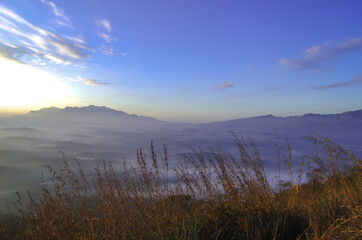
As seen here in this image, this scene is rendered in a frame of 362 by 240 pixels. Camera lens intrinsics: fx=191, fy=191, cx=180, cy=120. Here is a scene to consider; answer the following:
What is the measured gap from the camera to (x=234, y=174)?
365 cm

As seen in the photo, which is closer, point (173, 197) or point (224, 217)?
point (224, 217)

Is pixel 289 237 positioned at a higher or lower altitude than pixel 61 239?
higher

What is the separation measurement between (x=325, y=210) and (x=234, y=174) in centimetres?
141

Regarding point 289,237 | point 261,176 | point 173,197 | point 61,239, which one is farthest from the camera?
point 173,197

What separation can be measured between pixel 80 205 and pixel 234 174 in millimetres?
2913

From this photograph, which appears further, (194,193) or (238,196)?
(194,193)

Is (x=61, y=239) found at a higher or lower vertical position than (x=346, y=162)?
lower

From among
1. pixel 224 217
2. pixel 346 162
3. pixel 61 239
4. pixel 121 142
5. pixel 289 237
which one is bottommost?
pixel 121 142

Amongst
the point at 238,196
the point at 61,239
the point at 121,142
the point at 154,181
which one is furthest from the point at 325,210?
the point at 121,142

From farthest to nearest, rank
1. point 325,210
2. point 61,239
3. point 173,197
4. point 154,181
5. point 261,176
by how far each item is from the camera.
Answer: point 154,181
point 173,197
point 261,176
point 325,210
point 61,239

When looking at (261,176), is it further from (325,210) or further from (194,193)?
(194,193)

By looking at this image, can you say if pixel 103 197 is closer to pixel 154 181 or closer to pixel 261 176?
pixel 154 181

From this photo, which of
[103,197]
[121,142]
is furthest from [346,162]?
[121,142]

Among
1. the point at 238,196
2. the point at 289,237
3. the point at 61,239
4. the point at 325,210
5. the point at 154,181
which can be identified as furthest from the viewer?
the point at 154,181
